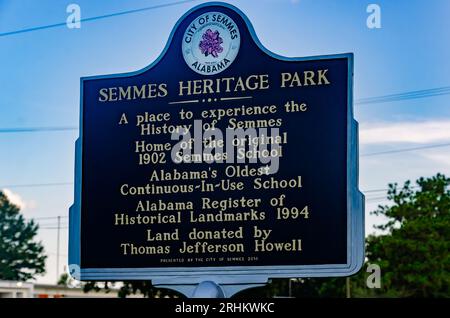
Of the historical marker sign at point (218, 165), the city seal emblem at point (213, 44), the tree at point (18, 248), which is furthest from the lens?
the tree at point (18, 248)

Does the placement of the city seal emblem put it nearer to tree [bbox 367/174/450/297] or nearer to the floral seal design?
the floral seal design

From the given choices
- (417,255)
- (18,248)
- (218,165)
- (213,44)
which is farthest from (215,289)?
(18,248)

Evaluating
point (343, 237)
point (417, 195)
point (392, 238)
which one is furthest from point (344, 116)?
point (417, 195)

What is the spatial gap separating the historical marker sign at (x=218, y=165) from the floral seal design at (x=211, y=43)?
2cm

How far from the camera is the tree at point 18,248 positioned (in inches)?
2128

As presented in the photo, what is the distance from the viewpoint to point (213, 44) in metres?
10.5

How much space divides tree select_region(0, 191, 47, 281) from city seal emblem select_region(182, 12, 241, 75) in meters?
44.6

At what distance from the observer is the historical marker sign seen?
987 cm

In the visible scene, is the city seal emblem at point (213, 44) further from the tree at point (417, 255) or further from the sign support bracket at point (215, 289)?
the tree at point (417, 255)

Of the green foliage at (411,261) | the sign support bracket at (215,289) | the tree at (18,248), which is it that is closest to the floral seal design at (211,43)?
the sign support bracket at (215,289)
